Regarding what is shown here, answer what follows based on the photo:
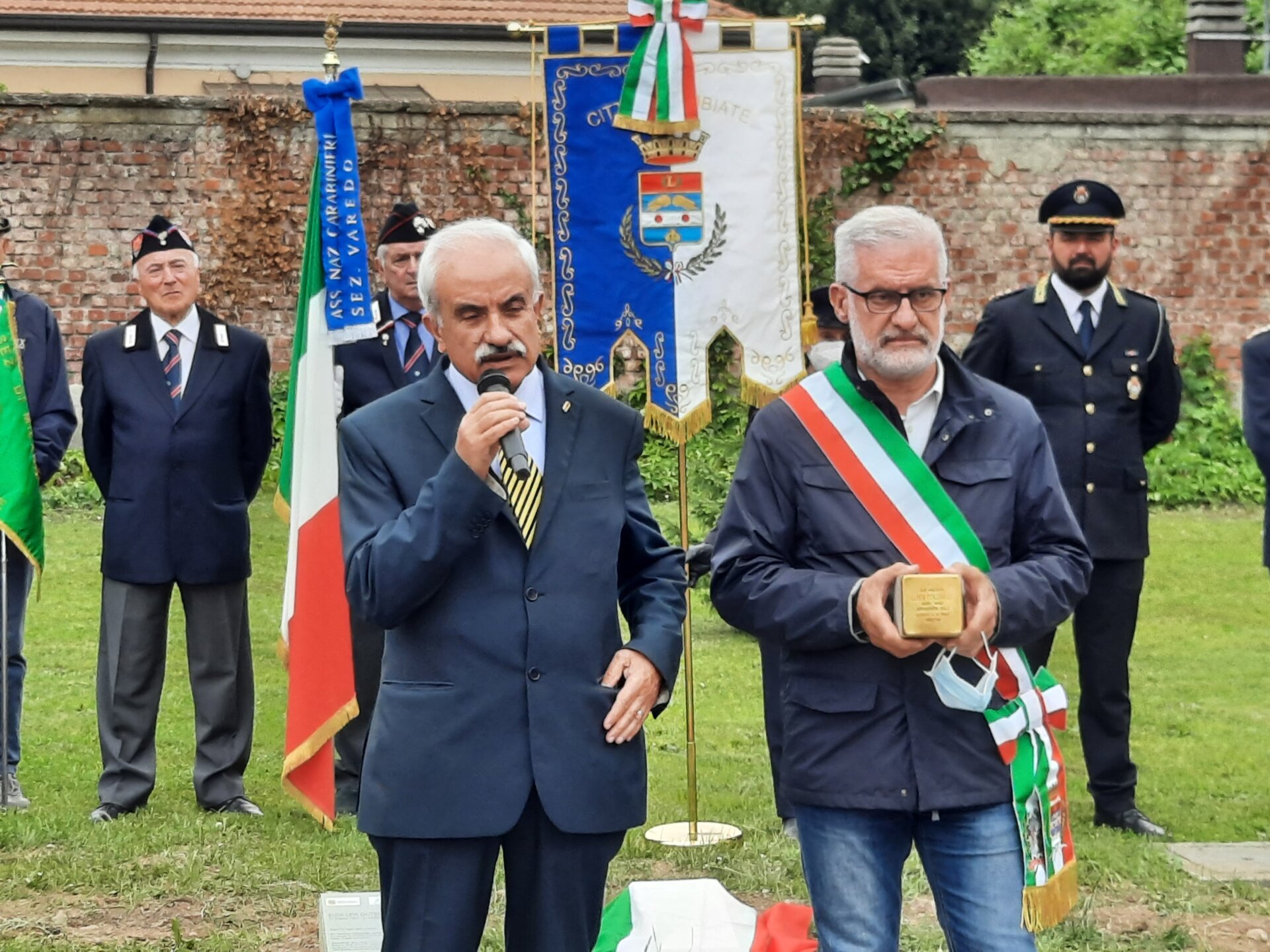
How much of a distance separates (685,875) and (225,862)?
156 cm

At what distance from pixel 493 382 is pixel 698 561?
39.0 inches

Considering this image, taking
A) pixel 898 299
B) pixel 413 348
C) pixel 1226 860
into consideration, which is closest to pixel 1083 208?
pixel 1226 860

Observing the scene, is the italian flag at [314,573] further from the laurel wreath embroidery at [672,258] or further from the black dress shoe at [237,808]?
the laurel wreath embroidery at [672,258]

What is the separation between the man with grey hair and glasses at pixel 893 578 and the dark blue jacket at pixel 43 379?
14.0 ft

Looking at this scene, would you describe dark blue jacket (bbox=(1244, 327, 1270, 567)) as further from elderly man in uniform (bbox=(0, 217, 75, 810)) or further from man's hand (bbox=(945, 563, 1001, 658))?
elderly man in uniform (bbox=(0, 217, 75, 810))

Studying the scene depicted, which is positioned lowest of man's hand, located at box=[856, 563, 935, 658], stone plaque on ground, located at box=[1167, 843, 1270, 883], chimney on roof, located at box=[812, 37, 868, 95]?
stone plaque on ground, located at box=[1167, 843, 1270, 883]

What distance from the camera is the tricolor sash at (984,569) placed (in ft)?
11.5

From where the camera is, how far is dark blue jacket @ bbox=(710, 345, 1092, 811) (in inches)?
137

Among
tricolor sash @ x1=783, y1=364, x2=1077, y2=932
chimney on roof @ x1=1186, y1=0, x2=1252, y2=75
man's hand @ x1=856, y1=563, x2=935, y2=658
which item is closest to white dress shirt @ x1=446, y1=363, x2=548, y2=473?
tricolor sash @ x1=783, y1=364, x2=1077, y2=932

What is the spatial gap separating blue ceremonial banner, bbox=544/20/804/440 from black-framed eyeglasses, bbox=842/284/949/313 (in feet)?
10.4

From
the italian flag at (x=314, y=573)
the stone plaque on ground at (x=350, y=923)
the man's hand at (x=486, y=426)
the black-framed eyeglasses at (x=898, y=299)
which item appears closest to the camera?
the man's hand at (x=486, y=426)

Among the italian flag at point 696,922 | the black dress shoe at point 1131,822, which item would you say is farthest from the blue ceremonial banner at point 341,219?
the black dress shoe at point 1131,822

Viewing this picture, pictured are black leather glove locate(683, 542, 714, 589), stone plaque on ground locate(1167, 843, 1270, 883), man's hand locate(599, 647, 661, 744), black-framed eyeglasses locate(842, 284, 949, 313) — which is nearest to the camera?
man's hand locate(599, 647, 661, 744)

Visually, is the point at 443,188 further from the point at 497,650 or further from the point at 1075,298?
the point at 497,650
